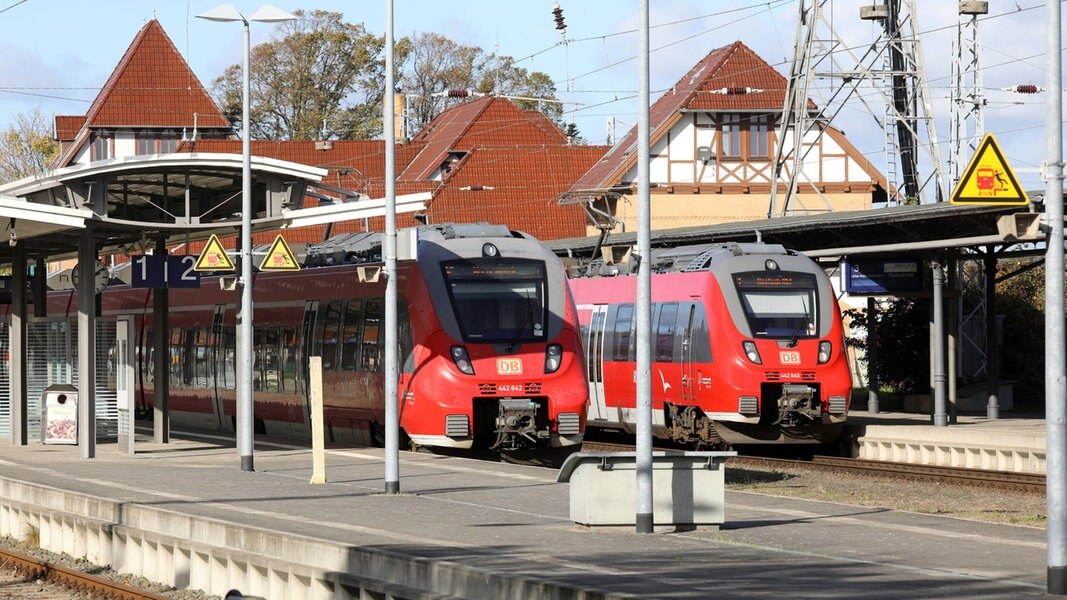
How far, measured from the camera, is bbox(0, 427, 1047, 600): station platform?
11.5 meters

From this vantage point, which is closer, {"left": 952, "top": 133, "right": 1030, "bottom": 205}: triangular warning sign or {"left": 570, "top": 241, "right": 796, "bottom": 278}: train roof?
{"left": 952, "top": 133, "right": 1030, "bottom": 205}: triangular warning sign

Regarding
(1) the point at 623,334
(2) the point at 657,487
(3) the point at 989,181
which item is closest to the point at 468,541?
(2) the point at 657,487

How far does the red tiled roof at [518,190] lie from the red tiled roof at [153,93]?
53.9 ft

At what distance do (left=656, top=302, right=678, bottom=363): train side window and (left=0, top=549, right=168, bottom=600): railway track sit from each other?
11779 millimetres

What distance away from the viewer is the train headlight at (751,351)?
2514cm

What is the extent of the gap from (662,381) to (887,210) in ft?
18.4

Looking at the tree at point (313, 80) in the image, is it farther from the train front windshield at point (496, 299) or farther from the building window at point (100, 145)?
the train front windshield at point (496, 299)

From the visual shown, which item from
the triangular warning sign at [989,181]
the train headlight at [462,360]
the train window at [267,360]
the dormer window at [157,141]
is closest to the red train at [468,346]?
the train headlight at [462,360]

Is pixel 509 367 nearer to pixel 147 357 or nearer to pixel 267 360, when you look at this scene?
pixel 267 360

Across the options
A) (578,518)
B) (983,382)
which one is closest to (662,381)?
(578,518)

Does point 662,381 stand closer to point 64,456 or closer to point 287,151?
point 64,456

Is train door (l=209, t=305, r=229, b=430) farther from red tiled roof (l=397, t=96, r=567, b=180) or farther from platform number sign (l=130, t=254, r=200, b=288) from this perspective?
red tiled roof (l=397, t=96, r=567, b=180)

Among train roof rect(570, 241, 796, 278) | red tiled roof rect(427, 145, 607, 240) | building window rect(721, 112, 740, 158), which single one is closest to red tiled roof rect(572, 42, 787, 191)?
building window rect(721, 112, 740, 158)

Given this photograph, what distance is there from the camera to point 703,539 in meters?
14.4
